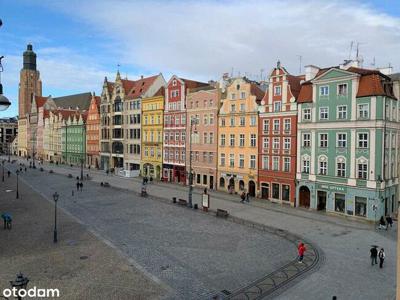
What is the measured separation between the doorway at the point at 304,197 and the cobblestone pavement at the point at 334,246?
95.9 inches

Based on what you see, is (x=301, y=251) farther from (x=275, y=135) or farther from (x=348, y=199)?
(x=275, y=135)

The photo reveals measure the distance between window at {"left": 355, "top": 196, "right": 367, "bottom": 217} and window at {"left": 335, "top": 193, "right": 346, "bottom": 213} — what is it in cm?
142

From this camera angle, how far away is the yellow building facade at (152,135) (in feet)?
207

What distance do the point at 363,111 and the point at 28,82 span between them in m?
144

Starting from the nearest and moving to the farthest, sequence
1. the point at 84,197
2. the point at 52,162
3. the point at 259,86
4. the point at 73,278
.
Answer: the point at 73,278, the point at 84,197, the point at 259,86, the point at 52,162

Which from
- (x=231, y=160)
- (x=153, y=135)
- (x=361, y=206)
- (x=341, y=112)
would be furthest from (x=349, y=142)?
(x=153, y=135)

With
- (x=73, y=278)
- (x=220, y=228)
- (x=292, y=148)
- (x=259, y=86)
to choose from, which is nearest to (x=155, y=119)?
(x=259, y=86)

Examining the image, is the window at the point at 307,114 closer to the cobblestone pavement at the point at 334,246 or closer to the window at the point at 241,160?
the cobblestone pavement at the point at 334,246

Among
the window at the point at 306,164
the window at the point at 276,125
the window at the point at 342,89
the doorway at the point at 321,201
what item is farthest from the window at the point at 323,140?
the window at the point at 276,125

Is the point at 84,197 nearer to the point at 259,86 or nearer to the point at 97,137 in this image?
the point at 259,86

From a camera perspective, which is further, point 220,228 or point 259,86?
point 259,86

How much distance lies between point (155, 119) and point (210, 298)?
4963cm

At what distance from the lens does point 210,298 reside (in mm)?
16641

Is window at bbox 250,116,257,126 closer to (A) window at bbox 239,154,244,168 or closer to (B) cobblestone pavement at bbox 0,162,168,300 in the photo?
(A) window at bbox 239,154,244,168
